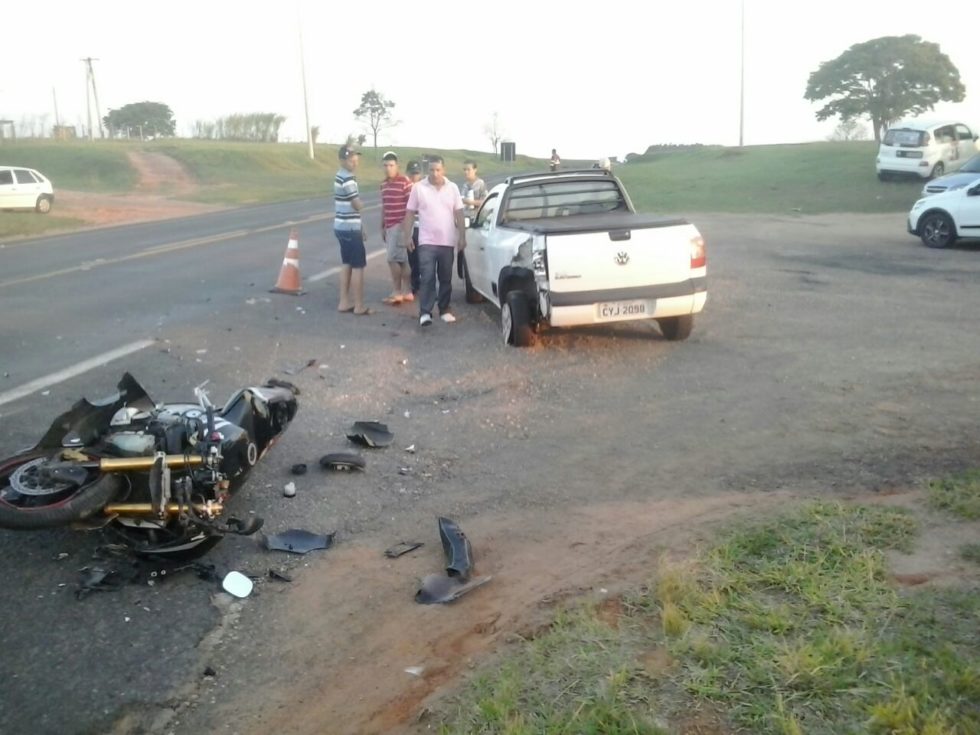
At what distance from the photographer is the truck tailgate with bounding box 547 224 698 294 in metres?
8.66

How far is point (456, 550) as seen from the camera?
477 cm

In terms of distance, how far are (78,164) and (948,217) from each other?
5108 cm

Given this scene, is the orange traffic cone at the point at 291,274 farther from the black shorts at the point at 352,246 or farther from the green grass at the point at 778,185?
the green grass at the point at 778,185

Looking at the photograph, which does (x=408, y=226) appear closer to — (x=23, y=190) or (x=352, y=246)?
(x=352, y=246)

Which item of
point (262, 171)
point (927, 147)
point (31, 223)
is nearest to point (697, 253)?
point (31, 223)

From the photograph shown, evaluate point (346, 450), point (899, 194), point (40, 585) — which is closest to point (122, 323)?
point (346, 450)

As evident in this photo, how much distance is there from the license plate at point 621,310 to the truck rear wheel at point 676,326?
60 centimetres

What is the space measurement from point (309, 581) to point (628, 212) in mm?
6904

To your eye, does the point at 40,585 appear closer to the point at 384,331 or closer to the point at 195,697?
the point at 195,697

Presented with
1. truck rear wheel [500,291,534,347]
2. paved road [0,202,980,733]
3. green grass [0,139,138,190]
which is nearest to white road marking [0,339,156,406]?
paved road [0,202,980,733]

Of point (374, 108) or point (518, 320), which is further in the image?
point (374, 108)

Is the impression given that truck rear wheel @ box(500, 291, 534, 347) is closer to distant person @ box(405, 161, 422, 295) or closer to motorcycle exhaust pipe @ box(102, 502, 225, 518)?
distant person @ box(405, 161, 422, 295)

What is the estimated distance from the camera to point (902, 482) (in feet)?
17.9

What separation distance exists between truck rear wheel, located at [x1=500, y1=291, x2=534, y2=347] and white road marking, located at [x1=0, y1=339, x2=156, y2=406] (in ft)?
11.5
